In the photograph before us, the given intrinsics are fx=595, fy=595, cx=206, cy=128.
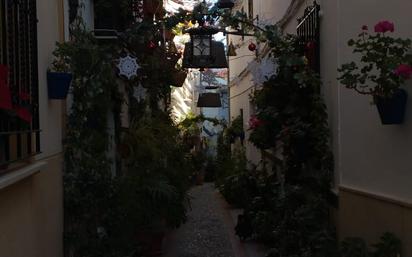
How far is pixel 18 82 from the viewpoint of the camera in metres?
3.69

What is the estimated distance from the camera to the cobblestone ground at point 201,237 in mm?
9044

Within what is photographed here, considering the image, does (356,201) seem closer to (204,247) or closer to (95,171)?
(95,171)

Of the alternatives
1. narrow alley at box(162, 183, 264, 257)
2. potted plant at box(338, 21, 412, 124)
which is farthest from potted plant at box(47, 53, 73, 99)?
narrow alley at box(162, 183, 264, 257)

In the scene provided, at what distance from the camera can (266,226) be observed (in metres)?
8.27

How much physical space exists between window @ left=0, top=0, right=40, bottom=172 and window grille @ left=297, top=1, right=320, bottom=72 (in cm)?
387

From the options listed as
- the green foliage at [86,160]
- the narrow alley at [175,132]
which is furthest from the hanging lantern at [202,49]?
the green foliage at [86,160]

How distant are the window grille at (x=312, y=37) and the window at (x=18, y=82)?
387 cm

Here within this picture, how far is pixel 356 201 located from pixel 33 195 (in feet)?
9.96

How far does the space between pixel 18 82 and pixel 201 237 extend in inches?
279

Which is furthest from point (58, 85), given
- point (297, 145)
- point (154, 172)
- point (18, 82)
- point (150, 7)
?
point (150, 7)

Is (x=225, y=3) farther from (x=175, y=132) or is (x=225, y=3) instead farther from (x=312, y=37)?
(x=175, y=132)

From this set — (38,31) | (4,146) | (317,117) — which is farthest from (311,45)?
(4,146)

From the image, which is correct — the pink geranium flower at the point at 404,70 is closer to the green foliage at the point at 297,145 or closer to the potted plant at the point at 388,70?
the potted plant at the point at 388,70

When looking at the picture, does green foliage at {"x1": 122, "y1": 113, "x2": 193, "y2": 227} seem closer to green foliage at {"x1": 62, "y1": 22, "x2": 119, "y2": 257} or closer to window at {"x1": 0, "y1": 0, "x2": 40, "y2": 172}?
green foliage at {"x1": 62, "y1": 22, "x2": 119, "y2": 257}
